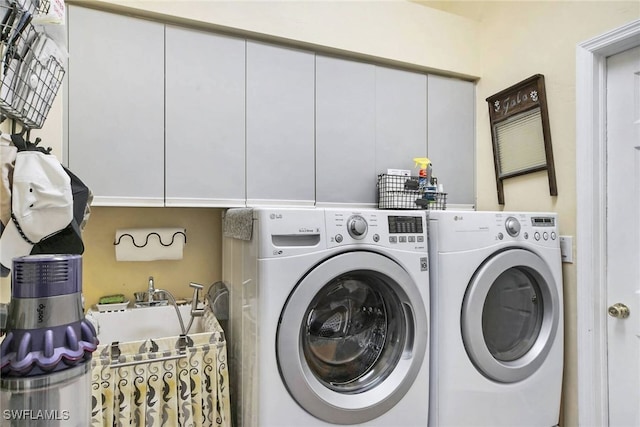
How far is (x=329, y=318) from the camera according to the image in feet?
4.39

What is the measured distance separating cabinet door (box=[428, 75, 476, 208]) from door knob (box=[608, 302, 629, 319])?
33.1 inches

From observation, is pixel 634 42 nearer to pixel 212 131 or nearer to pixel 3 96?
pixel 212 131

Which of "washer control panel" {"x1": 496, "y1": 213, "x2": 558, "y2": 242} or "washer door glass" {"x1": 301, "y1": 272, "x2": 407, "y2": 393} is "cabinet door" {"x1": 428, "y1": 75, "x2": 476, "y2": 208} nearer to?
"washer control panel" {"x1": 496, "y1": 213, "x2": 558, "y2": 242}

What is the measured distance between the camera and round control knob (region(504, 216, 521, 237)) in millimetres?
1509

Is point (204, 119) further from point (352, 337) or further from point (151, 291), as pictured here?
point (352, 337)

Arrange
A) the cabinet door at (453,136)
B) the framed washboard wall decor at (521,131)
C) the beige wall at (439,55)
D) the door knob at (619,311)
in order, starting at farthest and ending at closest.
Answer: the cabinet door at (453,136)
the framed washboard wall decor at (521,131)
the beige wall at (439,55)
the door knob at (619,311)

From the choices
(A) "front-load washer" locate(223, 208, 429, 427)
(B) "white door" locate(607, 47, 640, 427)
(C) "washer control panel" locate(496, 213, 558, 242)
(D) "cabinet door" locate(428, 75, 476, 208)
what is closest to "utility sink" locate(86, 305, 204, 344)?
(A) "front-load washer" locate(223, 208, 429, 427)

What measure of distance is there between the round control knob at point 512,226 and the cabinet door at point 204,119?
118cm

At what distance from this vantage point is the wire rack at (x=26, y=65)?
2.30 feet

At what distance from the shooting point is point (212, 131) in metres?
1.57

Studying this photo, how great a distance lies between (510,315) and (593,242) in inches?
19.1

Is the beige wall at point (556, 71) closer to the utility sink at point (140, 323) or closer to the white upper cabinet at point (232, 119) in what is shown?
the white upper cabinet at point (232, 119)

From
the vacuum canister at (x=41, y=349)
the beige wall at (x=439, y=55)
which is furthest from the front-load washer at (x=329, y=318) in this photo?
the vacuum canister at (x=41, y=349)

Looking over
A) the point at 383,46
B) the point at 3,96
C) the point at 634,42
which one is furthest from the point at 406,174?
the point at 3,96
